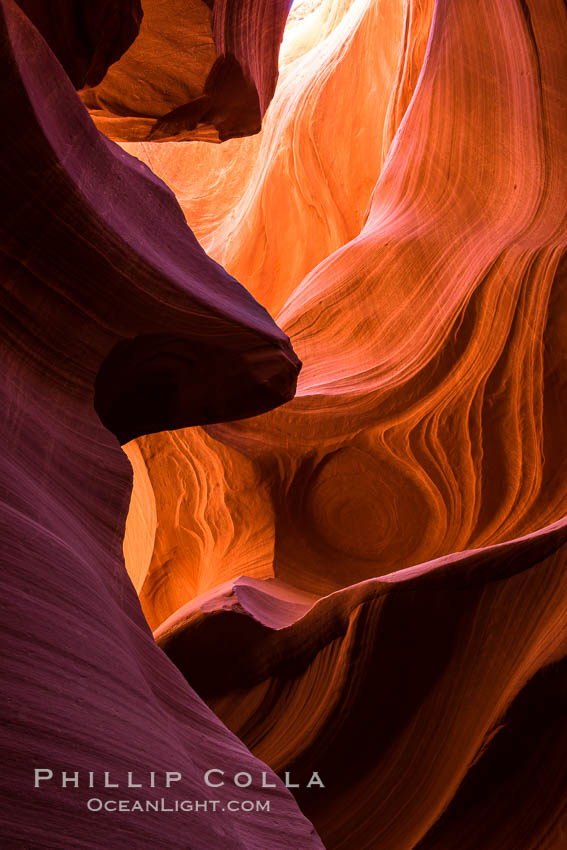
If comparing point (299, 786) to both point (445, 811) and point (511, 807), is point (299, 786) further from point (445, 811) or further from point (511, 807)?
point (511, 807)

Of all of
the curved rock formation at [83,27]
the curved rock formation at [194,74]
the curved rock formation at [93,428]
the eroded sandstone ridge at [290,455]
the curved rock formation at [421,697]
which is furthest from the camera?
the curved rock formation at [194,74]

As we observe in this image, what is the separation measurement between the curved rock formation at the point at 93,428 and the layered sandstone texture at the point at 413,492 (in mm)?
834

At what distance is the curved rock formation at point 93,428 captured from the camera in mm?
1094

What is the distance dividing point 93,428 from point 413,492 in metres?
2.11

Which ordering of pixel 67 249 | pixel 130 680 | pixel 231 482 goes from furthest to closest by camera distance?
pixel 231 482 → pixel 67 249 → pixel 130 680

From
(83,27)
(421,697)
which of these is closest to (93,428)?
(421,697)

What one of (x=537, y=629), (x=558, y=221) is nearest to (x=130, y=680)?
(x=537, y=629)

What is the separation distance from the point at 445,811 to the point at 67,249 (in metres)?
1.78

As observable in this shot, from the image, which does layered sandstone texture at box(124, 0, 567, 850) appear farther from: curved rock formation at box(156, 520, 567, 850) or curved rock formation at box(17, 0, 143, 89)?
curved rock formation at box(17, 0, 143, 89)

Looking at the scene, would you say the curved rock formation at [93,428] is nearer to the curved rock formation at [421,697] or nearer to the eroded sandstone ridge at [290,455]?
the eroded sandstone ridge at [290,455]

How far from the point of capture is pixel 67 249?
71.9 inches

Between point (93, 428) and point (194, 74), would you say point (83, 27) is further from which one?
point (93, 428)

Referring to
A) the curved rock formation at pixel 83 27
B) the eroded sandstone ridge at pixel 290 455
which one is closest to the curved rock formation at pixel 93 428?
the eroded sandstone ridge at pixel 290 455

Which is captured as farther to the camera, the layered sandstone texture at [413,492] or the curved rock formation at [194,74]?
the curved rock formation at [194,74]
